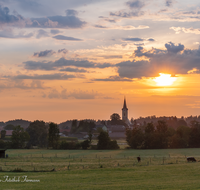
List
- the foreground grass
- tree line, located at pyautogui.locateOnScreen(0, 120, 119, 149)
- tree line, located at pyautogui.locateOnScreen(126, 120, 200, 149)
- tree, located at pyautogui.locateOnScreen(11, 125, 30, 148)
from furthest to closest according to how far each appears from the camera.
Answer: tree, located at pyautogui.locateOnScreen(11, 125, 30, 148)
tree line, located at pyautogui.locateOnScreen(126, 120, 200, 149)
tree line, located at pyautogui.locateOnScreen(0, 120, 119, 149)
the foreground grass

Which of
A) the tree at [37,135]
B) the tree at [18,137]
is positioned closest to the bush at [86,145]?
the tree at [18,137]

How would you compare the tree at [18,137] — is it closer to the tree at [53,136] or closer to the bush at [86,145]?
the tree at [53,136]

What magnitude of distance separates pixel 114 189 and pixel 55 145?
8665 centimetres

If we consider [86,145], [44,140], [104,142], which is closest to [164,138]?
[104,142]

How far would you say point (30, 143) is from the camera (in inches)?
4870

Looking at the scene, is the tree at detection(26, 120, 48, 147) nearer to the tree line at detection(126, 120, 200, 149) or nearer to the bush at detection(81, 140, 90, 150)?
the bush at detection(81, 140, 90, 150)

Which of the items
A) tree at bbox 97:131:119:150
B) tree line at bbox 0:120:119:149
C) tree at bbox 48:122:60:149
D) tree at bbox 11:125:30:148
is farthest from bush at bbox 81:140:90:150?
tree at bbox 11:125:30:148

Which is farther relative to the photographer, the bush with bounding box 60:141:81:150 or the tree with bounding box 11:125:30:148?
the tree with bounding box 11:125:30:148

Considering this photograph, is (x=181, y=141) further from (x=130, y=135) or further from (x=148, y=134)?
(x=130, y=135)

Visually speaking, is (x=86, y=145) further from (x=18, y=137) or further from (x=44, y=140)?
(x=44, y=140)

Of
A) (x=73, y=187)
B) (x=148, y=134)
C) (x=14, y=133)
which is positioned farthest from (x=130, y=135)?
(x=73, y=187)

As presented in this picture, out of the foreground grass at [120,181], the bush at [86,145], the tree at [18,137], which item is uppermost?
the tree at [18,137]

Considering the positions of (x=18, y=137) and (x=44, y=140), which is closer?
(x=18, y=137)

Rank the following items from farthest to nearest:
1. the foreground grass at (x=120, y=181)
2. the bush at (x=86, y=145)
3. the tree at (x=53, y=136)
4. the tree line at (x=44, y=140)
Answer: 1. the tree at (x=53, y=136)
2. the tree line at (x=44, y=140)
3. the bush at (x=86, y=145)
4. the foreground grass at (x=120, y=181)
